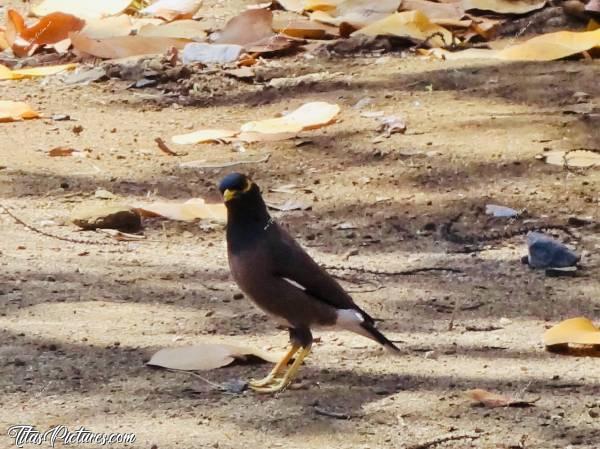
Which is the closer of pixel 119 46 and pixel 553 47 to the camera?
pixel 553 47

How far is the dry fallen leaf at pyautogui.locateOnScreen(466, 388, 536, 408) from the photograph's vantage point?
390 cm

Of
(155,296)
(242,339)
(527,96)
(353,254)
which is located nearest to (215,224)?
(353,254)

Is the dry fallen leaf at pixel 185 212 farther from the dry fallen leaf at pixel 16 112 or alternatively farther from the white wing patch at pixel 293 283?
the white wing patch at pixel 293 283

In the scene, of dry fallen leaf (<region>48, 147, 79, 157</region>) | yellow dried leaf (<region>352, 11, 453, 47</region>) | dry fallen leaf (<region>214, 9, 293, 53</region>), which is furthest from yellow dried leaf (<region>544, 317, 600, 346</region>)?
dry fallen leaf (<region>214, 9, 293, 53</region>)

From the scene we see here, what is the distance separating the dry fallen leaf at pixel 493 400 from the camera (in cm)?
390

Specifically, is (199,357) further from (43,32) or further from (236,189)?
(43,32)

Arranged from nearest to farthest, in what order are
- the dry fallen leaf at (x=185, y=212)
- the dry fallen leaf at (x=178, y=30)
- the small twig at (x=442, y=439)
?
the small twig at (x=442, y=439) → the dry fallen leaf at (x=185, y=212) → the dry fallen leaf at (x=178, y=30)

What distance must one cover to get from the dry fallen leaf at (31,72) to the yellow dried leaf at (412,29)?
5.50 ft

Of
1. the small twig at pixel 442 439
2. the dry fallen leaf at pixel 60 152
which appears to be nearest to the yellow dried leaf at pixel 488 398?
the small twig at pixel 442 439

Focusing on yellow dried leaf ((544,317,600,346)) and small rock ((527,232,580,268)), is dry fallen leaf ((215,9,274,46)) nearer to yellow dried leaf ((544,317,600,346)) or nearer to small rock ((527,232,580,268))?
small rock ((527,232,580,268))

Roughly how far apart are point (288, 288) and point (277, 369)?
24 centimetres

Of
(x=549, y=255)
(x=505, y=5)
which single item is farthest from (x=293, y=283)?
(x=505, y=5)

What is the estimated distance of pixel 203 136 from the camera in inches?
271

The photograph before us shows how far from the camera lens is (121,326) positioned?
4.54 m
